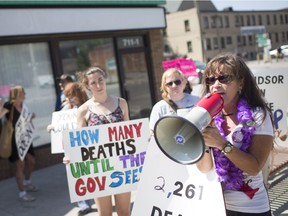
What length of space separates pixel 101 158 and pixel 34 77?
448cm

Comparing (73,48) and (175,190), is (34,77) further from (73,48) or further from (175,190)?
(175,190)

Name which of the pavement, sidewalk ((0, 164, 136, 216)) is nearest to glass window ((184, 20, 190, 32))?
sidewalk ((0, 164, 136, 216))

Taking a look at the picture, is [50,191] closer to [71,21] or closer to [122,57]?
[71,21]

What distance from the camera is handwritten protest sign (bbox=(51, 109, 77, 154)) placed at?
4688 millimetres

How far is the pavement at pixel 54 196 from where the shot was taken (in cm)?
419

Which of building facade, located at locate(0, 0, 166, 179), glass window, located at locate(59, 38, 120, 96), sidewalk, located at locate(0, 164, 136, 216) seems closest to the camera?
sidewalk, located at locate(0, 164, 136, 216)

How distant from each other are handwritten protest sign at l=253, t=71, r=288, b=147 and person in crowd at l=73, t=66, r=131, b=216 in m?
1.97

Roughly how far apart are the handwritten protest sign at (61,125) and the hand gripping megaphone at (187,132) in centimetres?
325

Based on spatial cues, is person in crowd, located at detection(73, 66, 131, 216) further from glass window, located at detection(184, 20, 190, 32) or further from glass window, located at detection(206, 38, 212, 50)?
glass window, located at detection(184, 20, 190, 32)

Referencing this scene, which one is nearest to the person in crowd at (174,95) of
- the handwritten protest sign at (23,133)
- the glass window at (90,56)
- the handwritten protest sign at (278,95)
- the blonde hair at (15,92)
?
the handwritten protest sign at (278,95)

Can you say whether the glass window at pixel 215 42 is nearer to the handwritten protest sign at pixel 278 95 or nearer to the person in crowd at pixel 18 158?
the person in crowd at pixel 18 158

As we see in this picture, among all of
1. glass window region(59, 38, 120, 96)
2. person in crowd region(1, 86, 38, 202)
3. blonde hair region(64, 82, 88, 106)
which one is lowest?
person in crowd region(1, 86, 38, 202)

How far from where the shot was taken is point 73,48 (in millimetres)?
7742

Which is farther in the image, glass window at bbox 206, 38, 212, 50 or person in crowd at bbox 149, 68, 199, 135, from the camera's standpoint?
glass window at bbox 206, 38, 212, 50
